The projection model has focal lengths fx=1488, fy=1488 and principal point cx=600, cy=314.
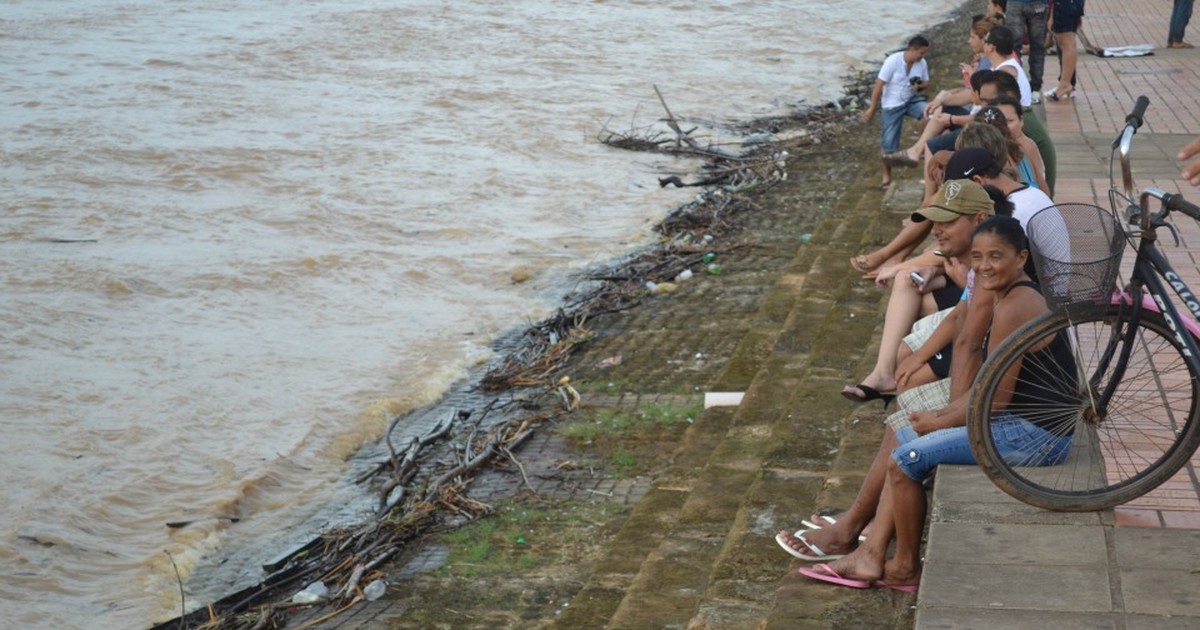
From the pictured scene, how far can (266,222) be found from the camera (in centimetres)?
1449

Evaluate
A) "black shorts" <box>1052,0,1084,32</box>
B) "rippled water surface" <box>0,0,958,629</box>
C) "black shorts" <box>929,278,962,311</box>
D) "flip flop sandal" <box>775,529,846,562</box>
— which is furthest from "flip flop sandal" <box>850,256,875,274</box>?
"black shorts" <box>1052,0,1084,32</box>

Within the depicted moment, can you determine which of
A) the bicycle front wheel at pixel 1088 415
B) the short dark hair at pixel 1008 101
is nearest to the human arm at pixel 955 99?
the short dark hair at pixel 1008 101

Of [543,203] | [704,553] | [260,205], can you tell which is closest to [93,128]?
[260,205]

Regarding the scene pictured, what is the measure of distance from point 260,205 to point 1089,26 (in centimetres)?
984

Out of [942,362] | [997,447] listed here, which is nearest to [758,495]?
[942,362]

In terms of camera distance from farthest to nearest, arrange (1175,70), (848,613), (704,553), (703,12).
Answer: (703,12)
(1175,70)
(704,553)
(848,613)

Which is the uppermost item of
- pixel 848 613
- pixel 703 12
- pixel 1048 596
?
pixel 1048 596

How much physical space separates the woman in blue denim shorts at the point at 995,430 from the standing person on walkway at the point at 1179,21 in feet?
39.7

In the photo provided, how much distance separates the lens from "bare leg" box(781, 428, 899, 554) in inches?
188

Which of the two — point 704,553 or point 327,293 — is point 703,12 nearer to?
point 327,293

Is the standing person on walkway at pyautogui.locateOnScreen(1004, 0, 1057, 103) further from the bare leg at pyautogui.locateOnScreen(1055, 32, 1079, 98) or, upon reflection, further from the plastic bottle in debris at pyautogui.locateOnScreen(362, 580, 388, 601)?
the plastic bottle in debris at pyautogui.locateOnScreen(362, 580, 388, 601)

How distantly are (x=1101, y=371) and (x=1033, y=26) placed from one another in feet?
29.1

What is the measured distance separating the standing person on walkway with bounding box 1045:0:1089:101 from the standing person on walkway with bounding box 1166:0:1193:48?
9.65 ft

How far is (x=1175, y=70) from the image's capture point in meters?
14.0
